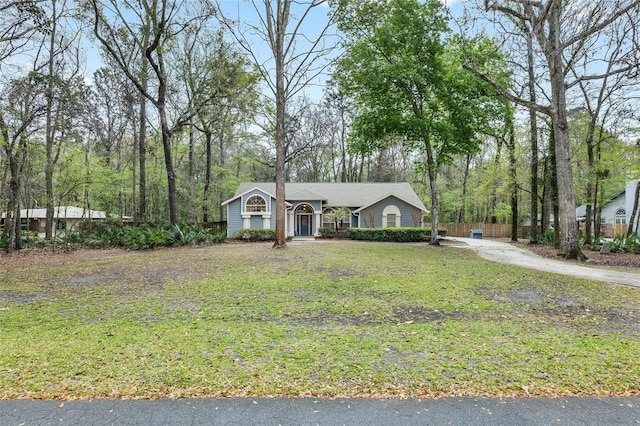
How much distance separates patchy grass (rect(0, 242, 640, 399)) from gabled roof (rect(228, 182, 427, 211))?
640 inches

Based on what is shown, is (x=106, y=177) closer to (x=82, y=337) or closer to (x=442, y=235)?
(x=82, y=337)

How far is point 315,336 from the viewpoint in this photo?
450 centimetres

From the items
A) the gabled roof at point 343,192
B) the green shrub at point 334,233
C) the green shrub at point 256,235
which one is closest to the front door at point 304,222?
the gabled roof at point 343,192

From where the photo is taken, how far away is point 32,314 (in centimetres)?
552

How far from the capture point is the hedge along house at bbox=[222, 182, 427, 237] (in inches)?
925

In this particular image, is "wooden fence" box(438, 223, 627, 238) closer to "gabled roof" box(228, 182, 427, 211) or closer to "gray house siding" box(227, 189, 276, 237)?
"gabled roof" box(228, 182, 427, 211)

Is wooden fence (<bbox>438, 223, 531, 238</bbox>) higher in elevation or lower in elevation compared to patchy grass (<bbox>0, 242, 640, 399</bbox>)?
higher

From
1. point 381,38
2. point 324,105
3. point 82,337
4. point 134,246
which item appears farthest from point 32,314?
point 324,105

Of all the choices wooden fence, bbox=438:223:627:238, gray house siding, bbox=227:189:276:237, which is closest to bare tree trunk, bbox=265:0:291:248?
gray house siding, bbox=227:189:276:237

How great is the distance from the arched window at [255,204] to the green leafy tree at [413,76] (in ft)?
30.3

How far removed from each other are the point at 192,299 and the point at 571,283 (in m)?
8.32

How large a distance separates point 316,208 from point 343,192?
3.23 m

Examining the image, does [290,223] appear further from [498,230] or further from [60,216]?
[60,216]

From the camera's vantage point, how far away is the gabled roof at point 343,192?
81.0 ft
